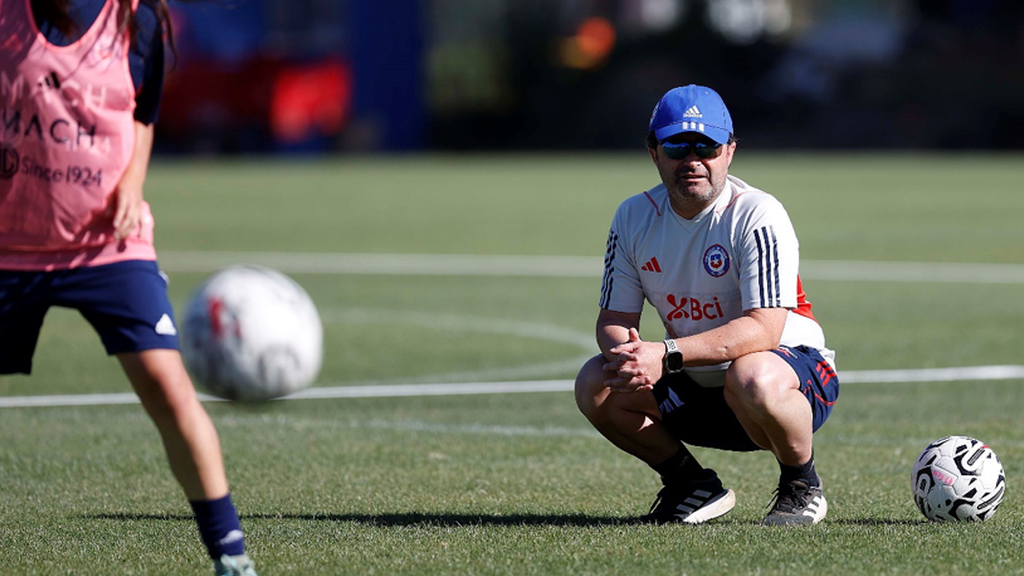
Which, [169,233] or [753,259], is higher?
[753,259]

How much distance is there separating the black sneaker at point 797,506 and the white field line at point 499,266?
9649 mm

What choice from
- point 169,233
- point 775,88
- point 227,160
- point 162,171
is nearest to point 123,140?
point 169,233

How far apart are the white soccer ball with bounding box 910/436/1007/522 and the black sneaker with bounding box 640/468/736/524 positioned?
0.75m

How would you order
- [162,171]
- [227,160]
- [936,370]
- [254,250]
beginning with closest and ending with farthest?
[936,370]
[254,250]
[162,171]
[227,160]

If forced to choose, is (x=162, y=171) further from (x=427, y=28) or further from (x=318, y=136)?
(x=427, y=28)

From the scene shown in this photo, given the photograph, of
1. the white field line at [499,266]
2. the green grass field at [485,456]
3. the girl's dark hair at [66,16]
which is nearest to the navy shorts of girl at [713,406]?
the green grass field at [485,456]

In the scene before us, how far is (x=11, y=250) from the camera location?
4578 mm

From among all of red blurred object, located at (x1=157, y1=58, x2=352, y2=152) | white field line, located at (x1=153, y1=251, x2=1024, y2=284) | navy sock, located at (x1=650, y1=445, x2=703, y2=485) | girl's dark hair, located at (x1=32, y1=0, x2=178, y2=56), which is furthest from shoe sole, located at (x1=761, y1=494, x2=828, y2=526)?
red blurred object, located at (x1=157, y1=58, x2=352, y2=152)

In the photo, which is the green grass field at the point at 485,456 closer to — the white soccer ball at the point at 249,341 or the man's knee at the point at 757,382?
the white soccer ball at the point at 249,341

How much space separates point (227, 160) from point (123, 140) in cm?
4476

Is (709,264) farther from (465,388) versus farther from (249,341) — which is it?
(465,388)

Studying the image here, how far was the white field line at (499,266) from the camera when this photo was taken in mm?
15516

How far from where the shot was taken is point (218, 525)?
15.1 ft

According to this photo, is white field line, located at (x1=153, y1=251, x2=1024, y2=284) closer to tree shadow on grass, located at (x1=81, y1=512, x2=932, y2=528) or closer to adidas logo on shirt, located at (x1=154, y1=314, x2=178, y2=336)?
tree shadow on grass, located at (x1=81, y1=512, x2=932, y2=528)
